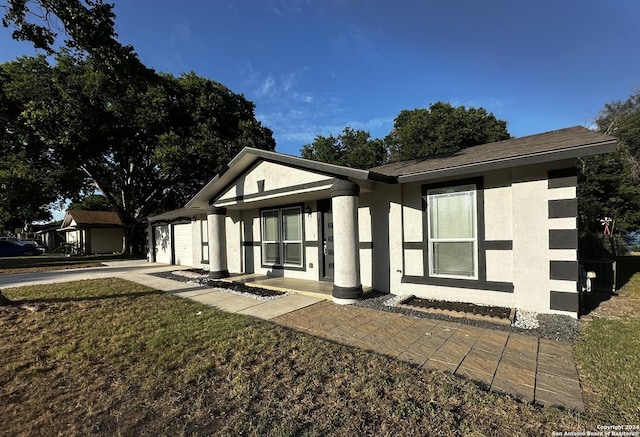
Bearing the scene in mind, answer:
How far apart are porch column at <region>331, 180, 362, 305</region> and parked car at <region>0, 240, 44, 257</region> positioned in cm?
3507

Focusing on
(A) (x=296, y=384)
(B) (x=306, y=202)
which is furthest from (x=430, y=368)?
(B) (x=306, y=202)

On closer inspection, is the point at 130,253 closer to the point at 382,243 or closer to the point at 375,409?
the point at 382,243

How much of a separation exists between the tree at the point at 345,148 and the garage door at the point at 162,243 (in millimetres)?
17757

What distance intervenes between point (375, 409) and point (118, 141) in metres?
20.1

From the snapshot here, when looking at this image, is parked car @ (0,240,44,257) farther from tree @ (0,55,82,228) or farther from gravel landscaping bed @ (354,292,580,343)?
gravel landscaping bed @ (354,292,580,343)

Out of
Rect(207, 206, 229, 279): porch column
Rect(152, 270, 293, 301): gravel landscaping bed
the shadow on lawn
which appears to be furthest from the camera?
Rect(207, 206, 229, 279): porch column

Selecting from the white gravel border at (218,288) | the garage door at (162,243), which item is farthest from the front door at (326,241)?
the garage door at (162,243)

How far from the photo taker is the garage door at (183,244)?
1436cm

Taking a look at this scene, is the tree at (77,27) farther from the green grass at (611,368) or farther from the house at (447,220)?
the green grass at (611,368)

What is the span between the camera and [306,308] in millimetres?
6074

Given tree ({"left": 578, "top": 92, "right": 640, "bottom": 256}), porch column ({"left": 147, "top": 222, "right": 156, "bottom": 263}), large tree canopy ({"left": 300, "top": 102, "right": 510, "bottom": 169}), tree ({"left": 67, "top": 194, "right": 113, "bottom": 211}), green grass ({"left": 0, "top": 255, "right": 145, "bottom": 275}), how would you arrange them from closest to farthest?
green grass ({"left": 0, "top": 255, "right": 145, "bottom": 275}) → porch column ({"left": 147, "top": 222, "right": 156, "bottom": 263}) → tree ({"left": 578, "top": 92, "right": 640, "bottom": 256}) → large tree canopy ({"left": 300, "top": 102, "right": 510, "bottom": 169}) → tree ({"left": 67, "top": 194, "right": 113, "bottom": 211})

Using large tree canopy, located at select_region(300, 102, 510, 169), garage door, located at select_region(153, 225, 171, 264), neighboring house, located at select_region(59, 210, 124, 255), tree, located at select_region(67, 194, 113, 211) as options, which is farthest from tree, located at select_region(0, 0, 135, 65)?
tree, located at select_region(67, 194, 113, 211)

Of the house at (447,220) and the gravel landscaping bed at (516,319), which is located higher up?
the house at (447,220)

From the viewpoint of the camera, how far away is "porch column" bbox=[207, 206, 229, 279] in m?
9.99
